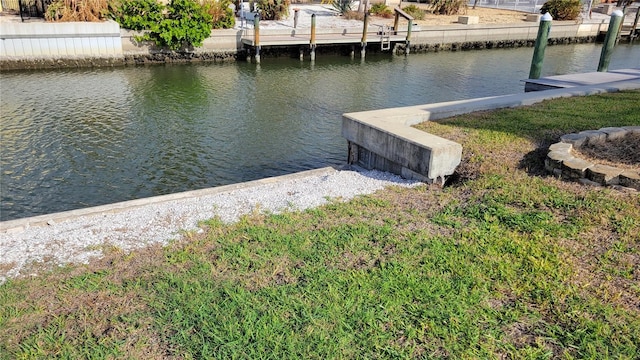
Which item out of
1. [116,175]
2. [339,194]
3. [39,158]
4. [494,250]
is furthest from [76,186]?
[494,250]

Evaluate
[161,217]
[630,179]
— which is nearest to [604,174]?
[630,179]

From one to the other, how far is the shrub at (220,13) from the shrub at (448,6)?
15.3 metres

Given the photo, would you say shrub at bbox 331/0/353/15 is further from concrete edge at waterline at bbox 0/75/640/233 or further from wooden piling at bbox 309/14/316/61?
concrete edge at waterline at bbox 0/75/640/233

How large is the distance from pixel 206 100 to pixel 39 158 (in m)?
5.41

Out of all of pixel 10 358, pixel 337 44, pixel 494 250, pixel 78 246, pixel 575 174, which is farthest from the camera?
pixel 337 44

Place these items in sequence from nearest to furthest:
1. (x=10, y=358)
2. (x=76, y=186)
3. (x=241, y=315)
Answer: (x=10, y=358), (x=241, y=315), (x=76, y=186)

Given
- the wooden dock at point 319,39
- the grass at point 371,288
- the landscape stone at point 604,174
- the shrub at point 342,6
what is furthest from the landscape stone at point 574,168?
the shrub at point 342,6

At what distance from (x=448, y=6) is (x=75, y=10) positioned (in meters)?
21.5

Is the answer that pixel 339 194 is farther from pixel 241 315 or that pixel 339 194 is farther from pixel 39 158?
pixel 39 158

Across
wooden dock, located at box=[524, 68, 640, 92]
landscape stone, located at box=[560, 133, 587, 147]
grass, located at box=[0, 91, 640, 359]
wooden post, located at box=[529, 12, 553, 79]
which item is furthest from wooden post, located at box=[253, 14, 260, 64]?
grass, located at box=[0, 91, 640, 359]

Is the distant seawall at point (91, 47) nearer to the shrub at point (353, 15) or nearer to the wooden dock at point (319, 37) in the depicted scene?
the wooden dock at point (319, 37)

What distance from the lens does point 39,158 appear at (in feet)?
32.1

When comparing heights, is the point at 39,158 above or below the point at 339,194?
below

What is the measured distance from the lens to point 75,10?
1858 cm
